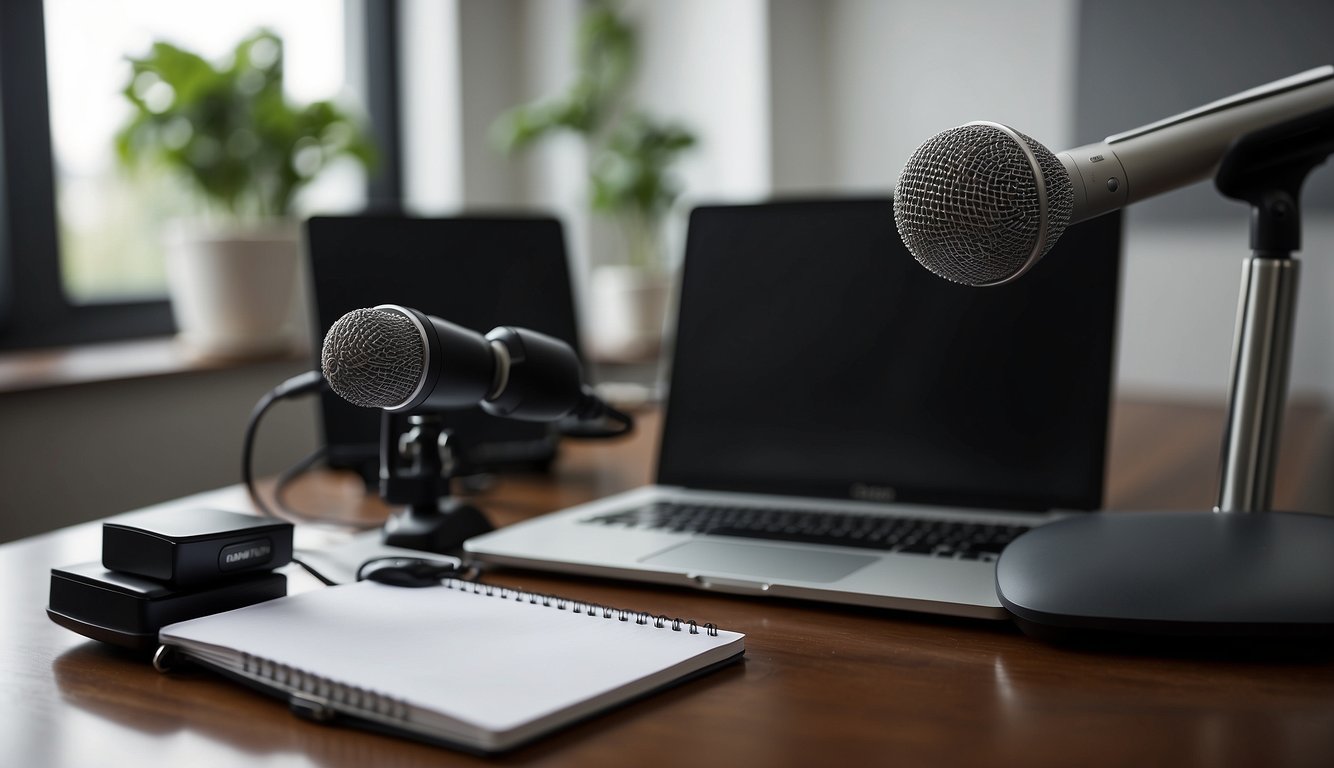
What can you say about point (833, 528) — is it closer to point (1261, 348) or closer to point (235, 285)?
point (1261, 348)

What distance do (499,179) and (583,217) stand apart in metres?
0.24

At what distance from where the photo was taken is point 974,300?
3.24 ft

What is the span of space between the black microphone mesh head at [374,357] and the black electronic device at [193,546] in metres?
0.11

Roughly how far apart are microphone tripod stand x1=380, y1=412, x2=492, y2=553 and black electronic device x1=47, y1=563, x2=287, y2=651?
0.67ft

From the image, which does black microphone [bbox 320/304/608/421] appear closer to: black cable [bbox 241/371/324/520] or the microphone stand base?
the microphone stand base

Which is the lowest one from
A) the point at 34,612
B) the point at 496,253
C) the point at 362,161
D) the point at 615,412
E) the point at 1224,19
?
the point at 34,612

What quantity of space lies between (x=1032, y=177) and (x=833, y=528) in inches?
14.9

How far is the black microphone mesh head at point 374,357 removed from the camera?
69 cm

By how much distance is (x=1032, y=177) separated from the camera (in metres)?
0.60

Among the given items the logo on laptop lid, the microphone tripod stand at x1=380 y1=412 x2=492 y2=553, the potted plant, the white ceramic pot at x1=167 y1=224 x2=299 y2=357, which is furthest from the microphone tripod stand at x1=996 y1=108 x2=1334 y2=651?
the potted plant

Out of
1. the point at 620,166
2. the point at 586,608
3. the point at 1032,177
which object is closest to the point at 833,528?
→ the point at 586,608

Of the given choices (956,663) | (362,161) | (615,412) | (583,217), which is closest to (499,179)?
(583,217)

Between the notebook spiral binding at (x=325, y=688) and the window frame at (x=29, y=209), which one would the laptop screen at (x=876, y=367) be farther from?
the window frame at (x=29, y=209)

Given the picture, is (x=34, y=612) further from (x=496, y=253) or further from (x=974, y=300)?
(x=974, y=300)
